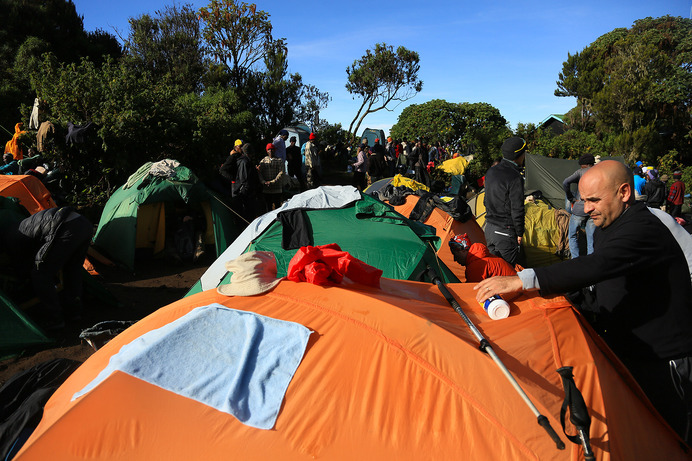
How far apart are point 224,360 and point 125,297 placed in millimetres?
4492

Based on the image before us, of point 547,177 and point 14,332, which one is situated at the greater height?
point 547,177

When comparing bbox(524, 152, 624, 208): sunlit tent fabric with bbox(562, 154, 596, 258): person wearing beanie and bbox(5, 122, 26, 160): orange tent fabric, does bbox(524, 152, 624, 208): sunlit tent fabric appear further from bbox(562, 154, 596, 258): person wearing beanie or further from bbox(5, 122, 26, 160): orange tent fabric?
bbox(5, 122, 26, 160): orange tent fabric

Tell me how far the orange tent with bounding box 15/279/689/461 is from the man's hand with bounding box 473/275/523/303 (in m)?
0.20

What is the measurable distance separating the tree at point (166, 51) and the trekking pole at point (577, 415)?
18.6 meters

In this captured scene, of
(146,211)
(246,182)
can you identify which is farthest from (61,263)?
(246,182)

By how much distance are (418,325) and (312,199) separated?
130 inches

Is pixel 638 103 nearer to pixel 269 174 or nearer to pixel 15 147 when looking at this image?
pixel 269 174

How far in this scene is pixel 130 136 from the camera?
27.4 ft

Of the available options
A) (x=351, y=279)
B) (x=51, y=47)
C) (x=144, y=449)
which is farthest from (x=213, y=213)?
(x=51, y=47)

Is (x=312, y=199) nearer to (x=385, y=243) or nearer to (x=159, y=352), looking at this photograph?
(x=385, y=243)

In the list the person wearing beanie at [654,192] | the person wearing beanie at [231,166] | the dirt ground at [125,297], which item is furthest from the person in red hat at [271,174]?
the person wearing beanie at [654,192]

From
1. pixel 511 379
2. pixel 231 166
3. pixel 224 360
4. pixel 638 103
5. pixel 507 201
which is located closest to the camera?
pixel 511 379

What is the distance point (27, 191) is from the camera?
6.39 metres

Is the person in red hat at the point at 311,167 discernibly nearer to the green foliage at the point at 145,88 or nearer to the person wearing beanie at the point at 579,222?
the green foliage at the point at 145,88
